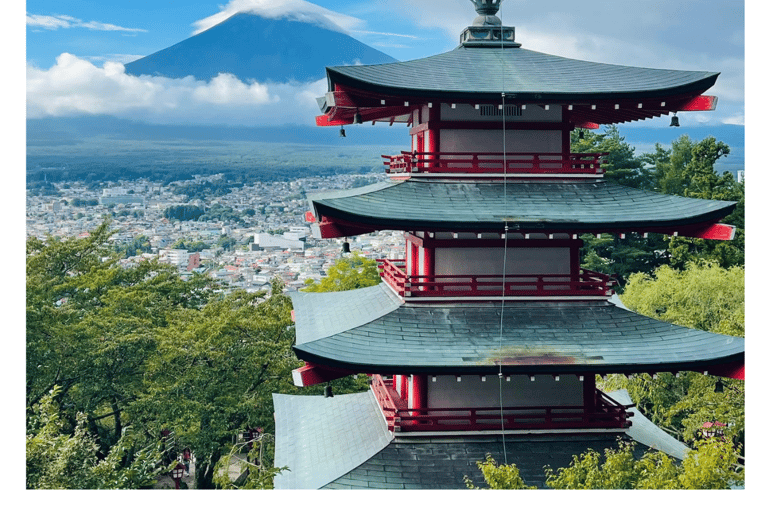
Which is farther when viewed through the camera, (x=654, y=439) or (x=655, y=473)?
(x=654, y=439)

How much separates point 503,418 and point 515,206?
11.3ft

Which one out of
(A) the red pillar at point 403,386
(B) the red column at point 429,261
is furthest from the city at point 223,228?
(B) the red column at point 429,261

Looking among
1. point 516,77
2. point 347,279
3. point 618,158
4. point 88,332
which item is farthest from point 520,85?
point 618,158

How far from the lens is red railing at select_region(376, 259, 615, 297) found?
13344 millimetres

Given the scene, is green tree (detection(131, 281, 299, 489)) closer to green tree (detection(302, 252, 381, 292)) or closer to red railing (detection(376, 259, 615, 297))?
green tree (detection(302, 252, 381, 292))

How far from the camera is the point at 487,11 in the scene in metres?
15.8

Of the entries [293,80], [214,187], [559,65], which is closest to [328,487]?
[559,65]

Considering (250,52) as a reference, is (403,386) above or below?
below

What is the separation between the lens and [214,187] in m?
94.8

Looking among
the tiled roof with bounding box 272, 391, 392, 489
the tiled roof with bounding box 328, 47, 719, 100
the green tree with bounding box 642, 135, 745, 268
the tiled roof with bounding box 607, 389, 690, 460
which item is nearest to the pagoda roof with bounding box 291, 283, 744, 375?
the tiled roof with bounding box 607, 389, 690, 460

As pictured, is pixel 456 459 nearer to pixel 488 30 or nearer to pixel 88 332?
pixel 488 30

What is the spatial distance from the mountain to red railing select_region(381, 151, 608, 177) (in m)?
98.7

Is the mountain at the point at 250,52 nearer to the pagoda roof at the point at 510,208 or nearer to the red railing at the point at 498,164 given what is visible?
the red railing at the point at 498,164

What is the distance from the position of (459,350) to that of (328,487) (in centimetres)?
281
